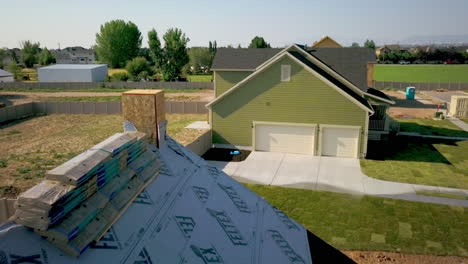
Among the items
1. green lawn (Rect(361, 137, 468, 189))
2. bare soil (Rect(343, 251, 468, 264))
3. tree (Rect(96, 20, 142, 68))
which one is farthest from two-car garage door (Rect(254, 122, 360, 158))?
tree (Rect(96, 20, 142, 68))

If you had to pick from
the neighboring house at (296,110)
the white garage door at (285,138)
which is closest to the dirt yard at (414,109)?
the neighboring house at (296,110)

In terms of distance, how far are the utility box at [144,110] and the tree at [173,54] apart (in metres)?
65.1

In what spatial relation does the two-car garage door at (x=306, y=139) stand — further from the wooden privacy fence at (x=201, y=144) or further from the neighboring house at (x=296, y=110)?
the wooden privacy fence at (x=201, y=144)

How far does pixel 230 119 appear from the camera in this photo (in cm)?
2520

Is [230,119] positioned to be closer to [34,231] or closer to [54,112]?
[34,231]

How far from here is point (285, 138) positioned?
A: 966 inches

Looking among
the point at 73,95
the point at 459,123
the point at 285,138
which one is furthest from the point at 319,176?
the point at 73,95

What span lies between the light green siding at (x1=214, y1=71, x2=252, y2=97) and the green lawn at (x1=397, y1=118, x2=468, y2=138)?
14.7 metres

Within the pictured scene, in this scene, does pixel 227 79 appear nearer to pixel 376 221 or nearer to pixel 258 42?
pixel 376 221

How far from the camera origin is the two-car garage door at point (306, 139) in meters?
23.5

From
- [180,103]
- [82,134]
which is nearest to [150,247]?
[82,134]

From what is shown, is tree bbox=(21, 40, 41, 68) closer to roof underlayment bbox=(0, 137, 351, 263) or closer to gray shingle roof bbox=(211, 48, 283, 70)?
gray shingle roof bbox=(211, 48, 283, 70)

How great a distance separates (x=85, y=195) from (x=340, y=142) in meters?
21.0

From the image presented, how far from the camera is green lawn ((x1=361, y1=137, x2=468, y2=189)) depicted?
19.7 meters
